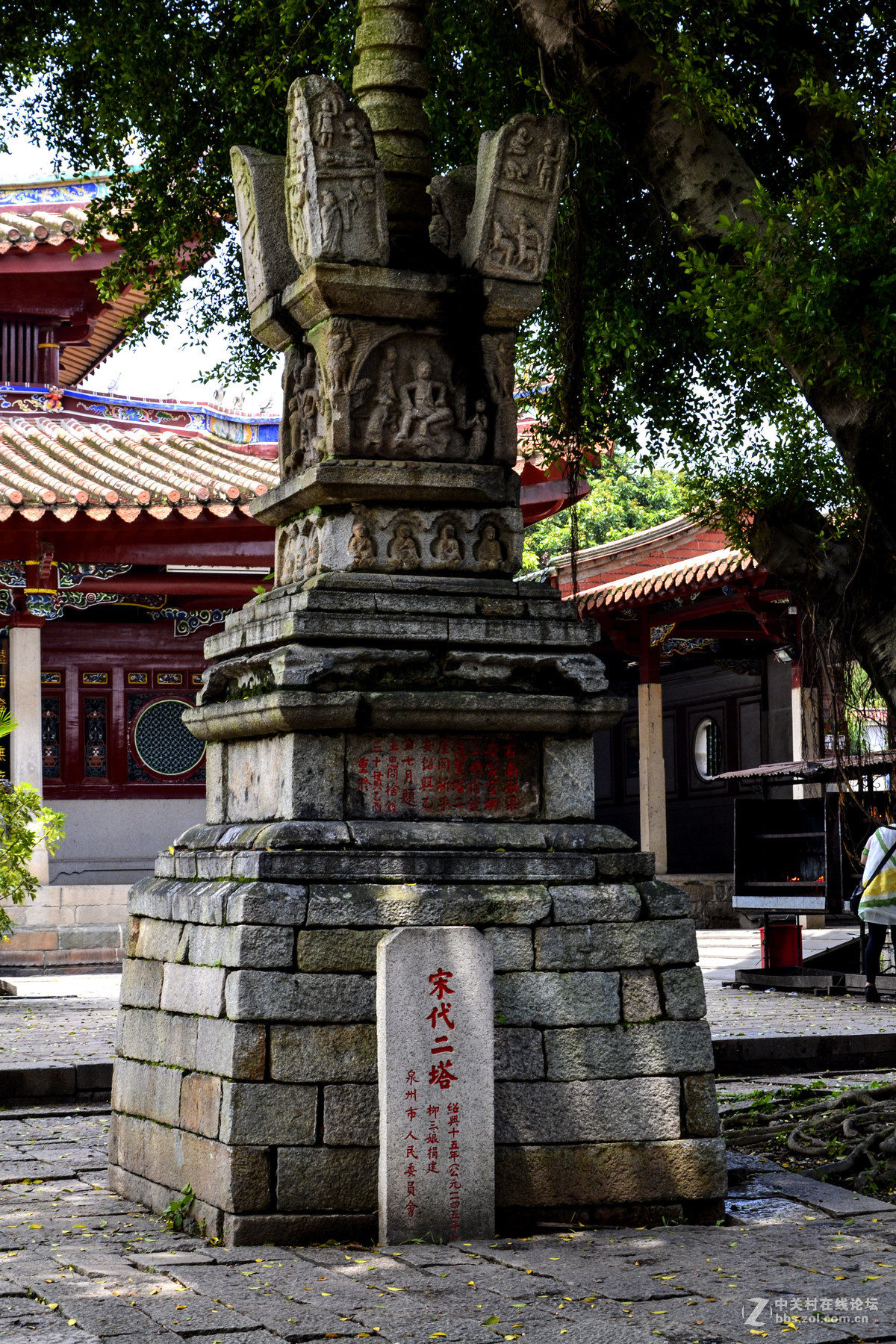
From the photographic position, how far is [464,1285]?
450 cm

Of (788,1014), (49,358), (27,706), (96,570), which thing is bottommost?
(788,1014)

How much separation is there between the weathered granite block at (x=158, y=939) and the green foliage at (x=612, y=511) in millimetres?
26326

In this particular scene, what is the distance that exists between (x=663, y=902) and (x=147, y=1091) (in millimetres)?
2027

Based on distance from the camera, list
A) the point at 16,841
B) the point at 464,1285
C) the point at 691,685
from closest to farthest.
A: the point at 464,1285
the point at 16,841
the point at 691,685

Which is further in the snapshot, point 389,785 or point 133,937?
point 133,937

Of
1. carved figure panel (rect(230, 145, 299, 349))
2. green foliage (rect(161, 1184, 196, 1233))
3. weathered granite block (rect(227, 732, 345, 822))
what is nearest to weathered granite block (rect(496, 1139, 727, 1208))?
green foliage (rect(161, 1184, 196, 1233))

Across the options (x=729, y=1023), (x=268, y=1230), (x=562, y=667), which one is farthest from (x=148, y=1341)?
(x=729, y=1023)

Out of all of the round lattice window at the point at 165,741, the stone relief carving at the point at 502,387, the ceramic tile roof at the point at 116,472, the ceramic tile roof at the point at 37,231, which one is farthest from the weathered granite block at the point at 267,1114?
the ceramic tile roof at the point at 37,231

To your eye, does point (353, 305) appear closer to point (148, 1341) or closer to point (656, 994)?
point (656, 994)

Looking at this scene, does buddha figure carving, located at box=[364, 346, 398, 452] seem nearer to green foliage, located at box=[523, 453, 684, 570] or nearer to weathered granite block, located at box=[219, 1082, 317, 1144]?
weathered granite block, located at box=[219, 1082, 317, 1144]

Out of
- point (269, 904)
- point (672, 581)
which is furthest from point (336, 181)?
point (672, 581)

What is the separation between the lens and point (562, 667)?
18.8 feet

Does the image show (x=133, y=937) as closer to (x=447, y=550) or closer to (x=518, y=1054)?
(x=518, y=1054)

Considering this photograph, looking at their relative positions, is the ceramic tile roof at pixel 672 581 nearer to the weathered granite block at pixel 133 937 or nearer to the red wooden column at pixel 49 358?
the red wooden column at pixel 49 358
